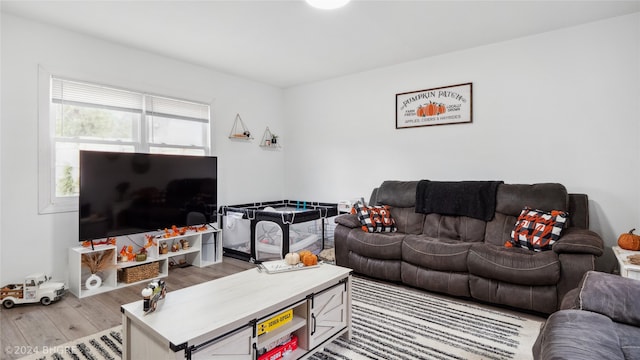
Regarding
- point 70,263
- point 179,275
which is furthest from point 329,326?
point 70,263

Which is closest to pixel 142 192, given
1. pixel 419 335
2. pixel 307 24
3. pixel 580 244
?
pixel 307 24

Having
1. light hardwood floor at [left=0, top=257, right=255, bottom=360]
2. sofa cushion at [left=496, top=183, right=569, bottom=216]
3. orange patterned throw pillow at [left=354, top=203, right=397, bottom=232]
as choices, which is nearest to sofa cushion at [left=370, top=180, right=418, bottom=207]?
orange patterned throw pillow at [left=354, top=203, right=397, bottom=232]

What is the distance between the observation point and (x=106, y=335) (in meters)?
2.31

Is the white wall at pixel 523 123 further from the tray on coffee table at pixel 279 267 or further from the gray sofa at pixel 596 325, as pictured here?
the tray on coffee table at pixel 279 267

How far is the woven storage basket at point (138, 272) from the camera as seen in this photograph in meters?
3.33

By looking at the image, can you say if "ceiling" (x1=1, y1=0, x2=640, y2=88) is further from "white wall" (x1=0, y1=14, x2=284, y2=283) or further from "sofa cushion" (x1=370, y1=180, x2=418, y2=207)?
"sofa cushion" (x1=370, y1=180, x2=418, y2=207)

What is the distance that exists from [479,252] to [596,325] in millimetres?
1327

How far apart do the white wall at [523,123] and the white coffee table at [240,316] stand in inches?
92.1

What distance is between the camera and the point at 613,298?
1.59 metres

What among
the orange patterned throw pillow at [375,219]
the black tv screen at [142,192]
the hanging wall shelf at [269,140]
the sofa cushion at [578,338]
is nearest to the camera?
the sofa cushion at [578,338]

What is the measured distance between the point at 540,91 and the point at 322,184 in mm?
2945

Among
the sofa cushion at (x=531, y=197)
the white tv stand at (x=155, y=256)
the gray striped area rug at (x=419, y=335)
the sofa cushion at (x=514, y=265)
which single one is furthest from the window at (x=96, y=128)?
the sofa cushion at (x=531, y=197)

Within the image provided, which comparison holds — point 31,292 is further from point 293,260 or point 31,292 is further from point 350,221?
point 350,221

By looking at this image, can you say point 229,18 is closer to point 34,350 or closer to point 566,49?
point 34,350
